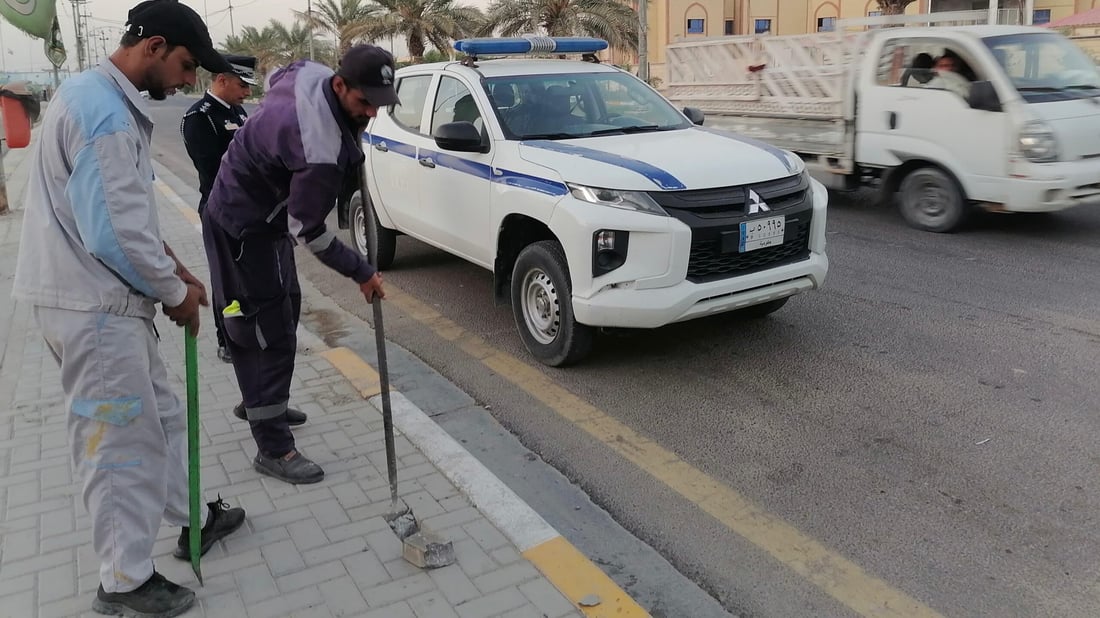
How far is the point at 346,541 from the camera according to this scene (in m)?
3.41

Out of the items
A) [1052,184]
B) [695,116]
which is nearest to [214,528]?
[695,116]

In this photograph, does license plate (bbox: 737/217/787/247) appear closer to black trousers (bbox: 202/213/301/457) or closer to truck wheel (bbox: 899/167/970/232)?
black trousers (bbox: 202/213/301/457)

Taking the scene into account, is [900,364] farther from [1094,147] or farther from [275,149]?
[1094,147]

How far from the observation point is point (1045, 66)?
8.27 metres

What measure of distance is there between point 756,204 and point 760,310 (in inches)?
47.8

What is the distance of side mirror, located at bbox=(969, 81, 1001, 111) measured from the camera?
7.86m

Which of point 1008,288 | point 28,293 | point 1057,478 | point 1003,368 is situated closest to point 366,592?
point 28,293

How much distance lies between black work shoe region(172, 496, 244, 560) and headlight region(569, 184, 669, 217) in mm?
2424

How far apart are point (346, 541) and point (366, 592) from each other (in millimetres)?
378

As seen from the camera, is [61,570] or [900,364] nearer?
[61,570]

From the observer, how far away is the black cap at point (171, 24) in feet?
8.81

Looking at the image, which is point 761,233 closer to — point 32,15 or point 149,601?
point 149,601

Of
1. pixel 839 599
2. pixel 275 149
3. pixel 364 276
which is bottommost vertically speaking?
pixel 839 599

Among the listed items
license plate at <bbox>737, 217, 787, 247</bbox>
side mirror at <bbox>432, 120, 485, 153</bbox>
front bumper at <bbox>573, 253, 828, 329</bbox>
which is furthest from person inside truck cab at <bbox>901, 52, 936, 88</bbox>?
side mirror at <bbox>432, 120, 485, 153</bbox>
